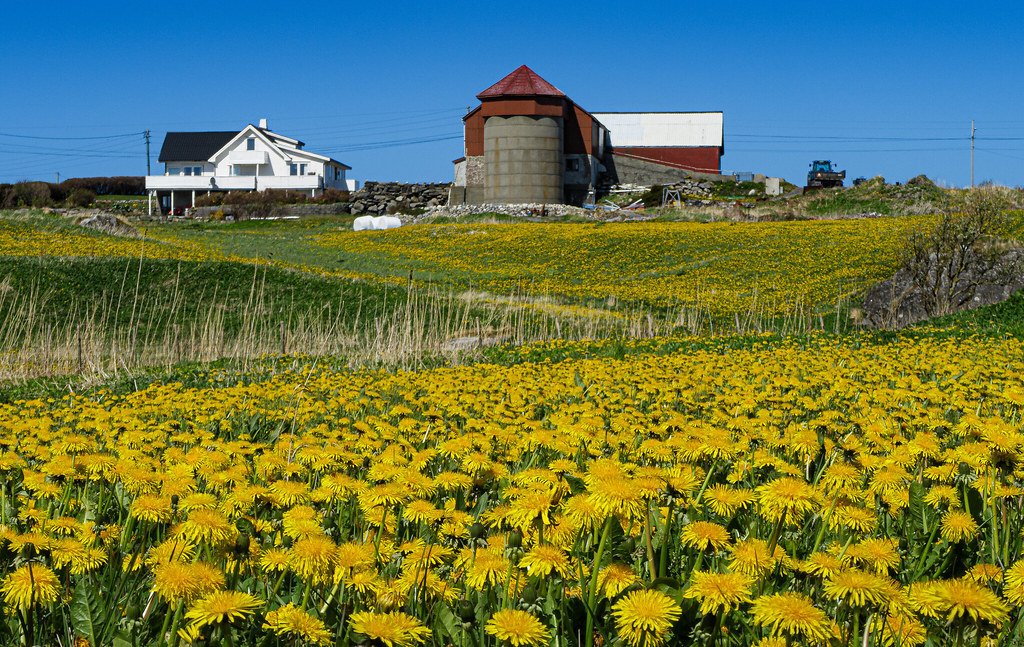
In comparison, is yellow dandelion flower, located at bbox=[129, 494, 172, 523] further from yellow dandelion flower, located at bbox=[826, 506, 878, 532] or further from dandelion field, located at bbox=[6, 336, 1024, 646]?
yellow dandelion flower, located at bbox=[826, 506, 878, 532]

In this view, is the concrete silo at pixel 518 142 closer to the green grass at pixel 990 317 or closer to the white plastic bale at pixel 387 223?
the white plastic bale at pixel 387 223

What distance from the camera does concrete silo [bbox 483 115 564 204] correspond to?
5944cm

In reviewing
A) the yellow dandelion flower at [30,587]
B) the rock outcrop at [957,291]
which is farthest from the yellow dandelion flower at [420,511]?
the rock outcrop at [957,291]

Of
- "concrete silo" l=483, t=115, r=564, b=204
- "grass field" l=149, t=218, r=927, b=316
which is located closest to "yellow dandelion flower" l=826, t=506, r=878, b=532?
"grass field" l=149, t=218, r=927, b=316

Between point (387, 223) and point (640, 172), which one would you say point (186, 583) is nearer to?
Result: point (387, 223)

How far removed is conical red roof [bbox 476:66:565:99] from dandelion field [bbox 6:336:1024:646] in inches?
2282

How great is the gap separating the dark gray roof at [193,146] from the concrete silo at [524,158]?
35811mm

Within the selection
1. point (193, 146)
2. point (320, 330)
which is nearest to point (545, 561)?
point (320, 330)

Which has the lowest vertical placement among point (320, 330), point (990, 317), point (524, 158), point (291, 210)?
point (990, 317)

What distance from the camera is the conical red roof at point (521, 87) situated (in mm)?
59844

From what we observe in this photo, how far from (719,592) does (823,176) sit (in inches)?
2721

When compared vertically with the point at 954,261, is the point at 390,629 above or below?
below

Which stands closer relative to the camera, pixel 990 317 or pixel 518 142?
pixel 990 317

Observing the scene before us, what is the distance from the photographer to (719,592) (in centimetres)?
170
